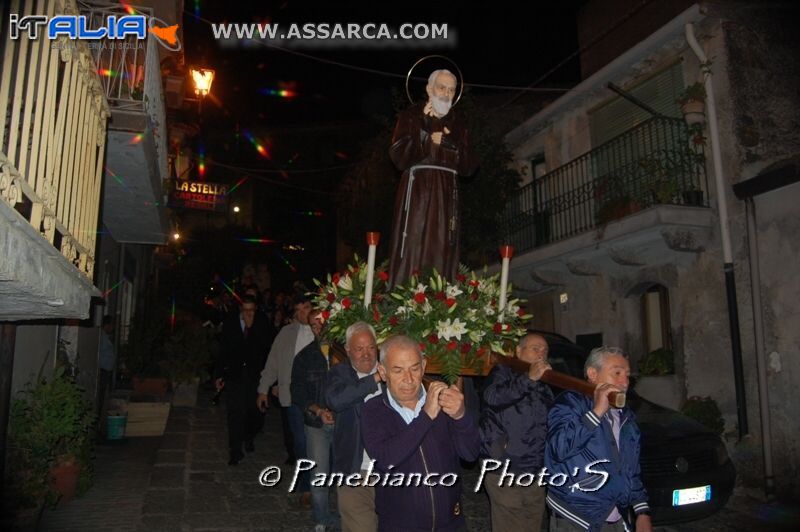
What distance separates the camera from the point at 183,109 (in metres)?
15.3

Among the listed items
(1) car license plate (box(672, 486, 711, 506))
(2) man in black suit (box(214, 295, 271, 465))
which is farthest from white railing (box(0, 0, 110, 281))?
(1) car license plate (box(672, 486, 711, 506))

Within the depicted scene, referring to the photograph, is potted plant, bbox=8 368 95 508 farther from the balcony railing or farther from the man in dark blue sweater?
the balcony railing

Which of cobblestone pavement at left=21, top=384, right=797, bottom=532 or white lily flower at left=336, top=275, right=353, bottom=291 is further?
cobblestone pavement at left=21, top=384, right=797, bottom=532

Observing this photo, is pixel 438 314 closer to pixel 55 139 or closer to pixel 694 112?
pixel 55 139

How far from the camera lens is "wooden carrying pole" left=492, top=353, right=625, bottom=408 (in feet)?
9.16

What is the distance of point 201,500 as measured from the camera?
6.61 metres

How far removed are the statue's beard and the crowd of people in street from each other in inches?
72.1

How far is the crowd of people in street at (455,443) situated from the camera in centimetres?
300

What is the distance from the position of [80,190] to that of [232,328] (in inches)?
161

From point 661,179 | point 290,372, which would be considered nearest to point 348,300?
point 290,372

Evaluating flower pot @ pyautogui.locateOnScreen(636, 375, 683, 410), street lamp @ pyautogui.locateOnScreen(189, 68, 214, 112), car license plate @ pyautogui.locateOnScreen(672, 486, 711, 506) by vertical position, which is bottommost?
car license plate @ pyautogui.locateOnScreen(672, 486, 711, 506)

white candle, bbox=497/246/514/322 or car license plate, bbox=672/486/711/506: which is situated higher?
white candle, bbox=497/246/514/322

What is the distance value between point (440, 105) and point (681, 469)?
450cm

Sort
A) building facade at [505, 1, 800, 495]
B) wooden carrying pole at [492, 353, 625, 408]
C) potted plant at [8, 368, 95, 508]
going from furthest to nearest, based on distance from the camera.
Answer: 1. building facade at [505, 1, 800, 495]
2. potted plant at [8, 368, 95, 508]
3. wooden carrying pole at [492, 353, 625, 408]
